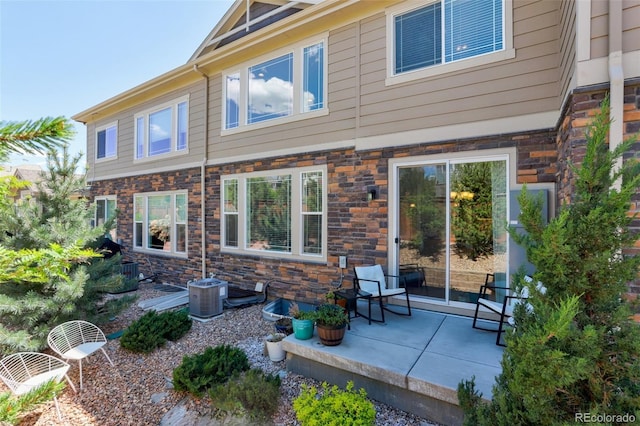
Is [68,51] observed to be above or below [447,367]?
above

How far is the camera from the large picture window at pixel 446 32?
4.77 m

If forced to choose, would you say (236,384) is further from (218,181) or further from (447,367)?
(218,181)

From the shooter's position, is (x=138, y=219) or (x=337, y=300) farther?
(x=138, y=219)

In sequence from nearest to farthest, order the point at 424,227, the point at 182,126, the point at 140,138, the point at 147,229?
the point at 424,227, the point at 182,126, the point at 147,229, the point at 140,138

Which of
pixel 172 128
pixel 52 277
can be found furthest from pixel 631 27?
pixel 172 128

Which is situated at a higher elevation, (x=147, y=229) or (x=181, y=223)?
(x=181, y=223)

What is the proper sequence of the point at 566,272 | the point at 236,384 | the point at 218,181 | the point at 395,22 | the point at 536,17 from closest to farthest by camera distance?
the point at 566,272, the point at 236,384, the point at 536,17, the point at 395,22, the point at 218,181

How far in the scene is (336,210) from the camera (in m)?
6.05

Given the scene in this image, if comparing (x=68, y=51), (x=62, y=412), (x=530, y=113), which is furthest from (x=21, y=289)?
(x=530, y=113)

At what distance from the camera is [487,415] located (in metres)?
2.17

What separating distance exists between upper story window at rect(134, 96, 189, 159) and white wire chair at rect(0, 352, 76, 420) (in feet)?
19.8

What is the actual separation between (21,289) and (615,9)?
7695mm

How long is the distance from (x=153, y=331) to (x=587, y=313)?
5.09 meters

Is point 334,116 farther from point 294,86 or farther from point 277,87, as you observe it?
point 277,87
